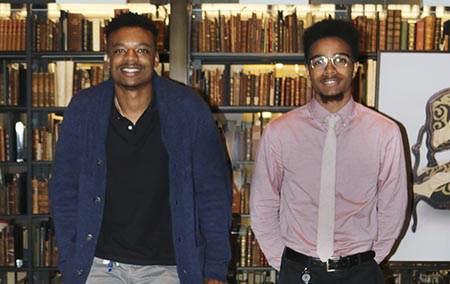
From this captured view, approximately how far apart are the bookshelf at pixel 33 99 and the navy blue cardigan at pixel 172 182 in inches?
98.5

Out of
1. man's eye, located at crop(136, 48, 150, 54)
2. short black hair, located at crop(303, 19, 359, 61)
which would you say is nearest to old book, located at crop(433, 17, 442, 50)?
short black hair, located at crop(303, 19, 359, 61)

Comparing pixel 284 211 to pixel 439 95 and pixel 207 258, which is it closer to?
pixel 207 258

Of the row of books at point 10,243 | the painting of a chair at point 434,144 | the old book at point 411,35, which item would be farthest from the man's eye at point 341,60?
the row of books at point 10,243

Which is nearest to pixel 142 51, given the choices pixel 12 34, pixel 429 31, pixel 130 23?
pixel 130 23

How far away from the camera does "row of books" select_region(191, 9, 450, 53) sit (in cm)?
489

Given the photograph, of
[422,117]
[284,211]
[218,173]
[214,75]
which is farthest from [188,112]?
[214,75]

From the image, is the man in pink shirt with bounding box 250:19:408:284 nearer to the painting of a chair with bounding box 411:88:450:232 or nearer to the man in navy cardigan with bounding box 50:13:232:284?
the man in navy cardigan with bounding box 50:13:232:284

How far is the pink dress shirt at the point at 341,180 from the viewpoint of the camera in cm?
253

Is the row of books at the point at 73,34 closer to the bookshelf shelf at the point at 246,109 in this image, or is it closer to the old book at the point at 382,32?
the bookshelf shelf at the point at 246,109

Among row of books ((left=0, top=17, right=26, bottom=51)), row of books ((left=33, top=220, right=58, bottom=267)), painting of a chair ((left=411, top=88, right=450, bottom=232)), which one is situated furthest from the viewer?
row of books ((left=33, top=220, right=58, bottom=267))

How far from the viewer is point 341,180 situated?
255 centimetres

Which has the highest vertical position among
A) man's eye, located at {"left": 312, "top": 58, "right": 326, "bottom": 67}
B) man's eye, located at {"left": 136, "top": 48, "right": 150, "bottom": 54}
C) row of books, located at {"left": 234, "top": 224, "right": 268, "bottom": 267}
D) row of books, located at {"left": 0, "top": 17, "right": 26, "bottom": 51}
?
row of books, located at {"left": 0, "top": 17, "right": 26, "bottom": 51}

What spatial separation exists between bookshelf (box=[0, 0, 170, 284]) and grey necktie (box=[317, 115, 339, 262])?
2586 mm

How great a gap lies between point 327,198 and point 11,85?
128 inches
